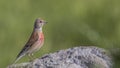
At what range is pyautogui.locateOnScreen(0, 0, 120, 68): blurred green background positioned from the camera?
38.0ft

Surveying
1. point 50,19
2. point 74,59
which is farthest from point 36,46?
point 50,19

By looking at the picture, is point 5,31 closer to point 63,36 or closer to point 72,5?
point 63,36

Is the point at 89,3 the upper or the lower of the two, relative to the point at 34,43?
upper

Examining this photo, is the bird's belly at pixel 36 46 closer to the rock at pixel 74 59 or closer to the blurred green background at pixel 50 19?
the rock at pixel 74 59

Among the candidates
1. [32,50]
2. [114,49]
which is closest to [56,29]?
[32,50]

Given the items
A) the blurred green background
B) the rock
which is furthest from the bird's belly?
the blurred green background

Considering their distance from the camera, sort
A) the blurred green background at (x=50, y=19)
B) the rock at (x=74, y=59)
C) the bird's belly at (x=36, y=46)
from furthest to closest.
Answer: the blurred green background at (x=50, y=19) → the bird's belly at (x=36, y=46) → the rock at (x=74, y=59)

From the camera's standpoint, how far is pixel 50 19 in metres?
13.7

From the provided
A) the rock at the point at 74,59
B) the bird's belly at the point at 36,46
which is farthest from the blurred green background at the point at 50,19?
the rock at the point at 74,59

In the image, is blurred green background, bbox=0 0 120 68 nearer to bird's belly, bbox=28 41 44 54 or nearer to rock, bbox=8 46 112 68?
Result: bird's belly, bbox=28 41 44 54

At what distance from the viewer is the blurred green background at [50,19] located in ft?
38.0

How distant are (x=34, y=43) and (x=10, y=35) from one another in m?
4.60

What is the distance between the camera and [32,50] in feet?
26.5

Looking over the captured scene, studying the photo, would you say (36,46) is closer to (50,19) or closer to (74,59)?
(74,59)
